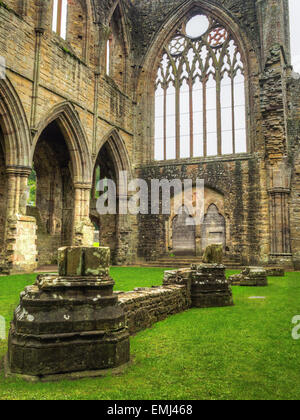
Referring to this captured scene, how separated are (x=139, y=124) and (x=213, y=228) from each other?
571 centimetres

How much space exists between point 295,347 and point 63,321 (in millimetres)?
1909

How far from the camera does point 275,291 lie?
6.76 metres

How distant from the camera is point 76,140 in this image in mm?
12914

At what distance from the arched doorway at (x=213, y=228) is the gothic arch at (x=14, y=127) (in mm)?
7425

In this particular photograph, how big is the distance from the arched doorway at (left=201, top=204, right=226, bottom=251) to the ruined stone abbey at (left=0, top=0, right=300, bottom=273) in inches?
1.7

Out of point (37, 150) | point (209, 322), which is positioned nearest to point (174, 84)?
point (37, 150)

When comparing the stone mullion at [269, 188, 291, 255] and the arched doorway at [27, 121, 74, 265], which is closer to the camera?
the stone mullion at [269, 188, 291, 255]

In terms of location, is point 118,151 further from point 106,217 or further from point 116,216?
point 106,217

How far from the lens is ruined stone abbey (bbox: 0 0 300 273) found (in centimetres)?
1054

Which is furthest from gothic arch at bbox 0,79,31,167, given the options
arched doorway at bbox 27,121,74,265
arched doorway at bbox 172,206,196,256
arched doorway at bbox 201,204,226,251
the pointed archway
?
arched doorway at bbox 201,204,226,251

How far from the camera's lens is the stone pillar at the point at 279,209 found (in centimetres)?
1322

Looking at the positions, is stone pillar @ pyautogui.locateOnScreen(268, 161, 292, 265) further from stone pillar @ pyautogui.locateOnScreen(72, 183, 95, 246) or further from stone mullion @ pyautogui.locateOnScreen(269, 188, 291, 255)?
stone pillar @ pyautogui.locateOnScreen(72, 183, 95, 246)

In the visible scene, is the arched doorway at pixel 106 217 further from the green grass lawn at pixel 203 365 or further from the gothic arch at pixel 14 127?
the green grass lawn at pixel 203 365

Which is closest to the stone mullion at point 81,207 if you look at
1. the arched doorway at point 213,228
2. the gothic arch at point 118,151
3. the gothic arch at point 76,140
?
the gothic arch at point 76,140
